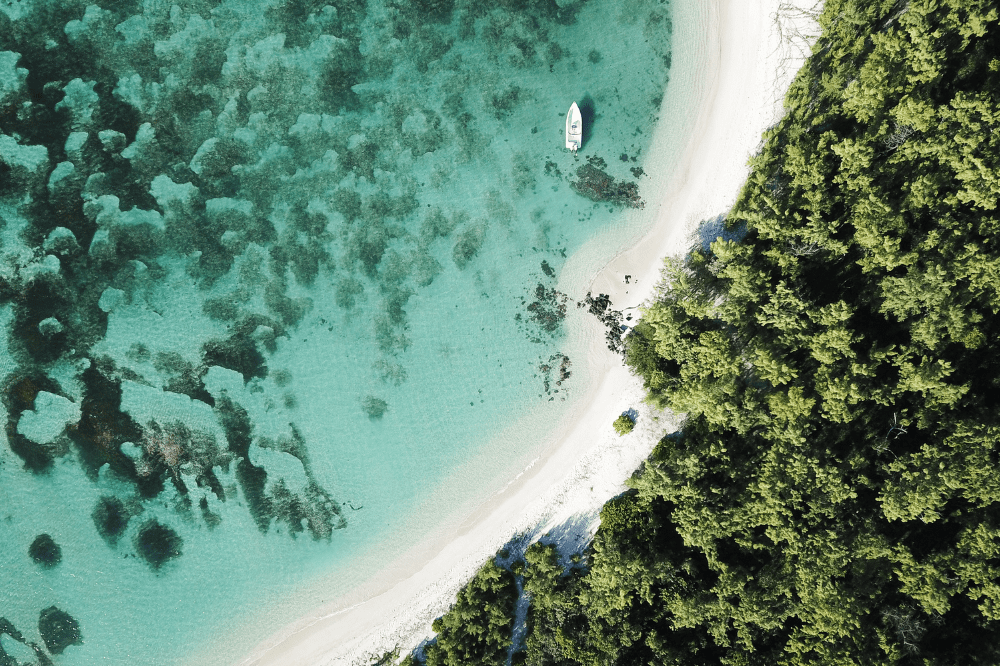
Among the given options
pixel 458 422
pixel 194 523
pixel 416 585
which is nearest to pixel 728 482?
pixel 458 422

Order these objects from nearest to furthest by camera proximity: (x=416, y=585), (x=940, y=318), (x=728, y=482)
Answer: (x=940, y=318) < (x=728, y=482) < (x=416, y=585)

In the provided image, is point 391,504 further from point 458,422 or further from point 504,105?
point 504,105

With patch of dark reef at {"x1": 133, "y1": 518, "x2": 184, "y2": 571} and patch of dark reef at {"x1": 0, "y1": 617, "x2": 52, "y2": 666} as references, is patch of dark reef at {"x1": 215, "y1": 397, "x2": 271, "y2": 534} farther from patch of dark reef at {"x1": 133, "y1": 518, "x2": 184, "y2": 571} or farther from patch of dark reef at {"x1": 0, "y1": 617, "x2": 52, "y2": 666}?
patch of dark reef at {"x1": 0, "y1": 617, "x2": 52, "y2": 666}

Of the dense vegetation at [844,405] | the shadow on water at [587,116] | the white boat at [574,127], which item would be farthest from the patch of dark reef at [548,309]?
the shadow on water at [587,116]

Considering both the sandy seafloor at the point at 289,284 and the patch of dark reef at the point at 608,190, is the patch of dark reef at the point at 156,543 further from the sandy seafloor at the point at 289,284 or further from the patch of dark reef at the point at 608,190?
the patch of dark reef at the point at 608,190

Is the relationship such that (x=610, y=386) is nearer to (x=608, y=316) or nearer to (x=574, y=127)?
(x=608, y=316)

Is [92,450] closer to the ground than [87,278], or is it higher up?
closer to the ground

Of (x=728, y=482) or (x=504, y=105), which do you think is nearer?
(x=728, y=482)
